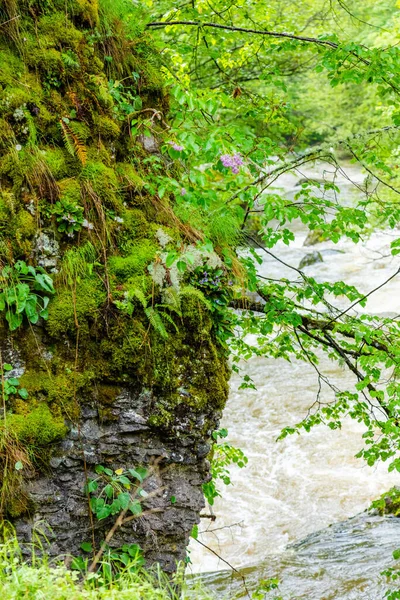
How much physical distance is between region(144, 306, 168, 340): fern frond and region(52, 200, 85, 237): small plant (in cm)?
73

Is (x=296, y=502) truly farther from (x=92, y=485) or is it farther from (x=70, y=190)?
(x=70, y=190)

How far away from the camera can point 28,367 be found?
144 inches

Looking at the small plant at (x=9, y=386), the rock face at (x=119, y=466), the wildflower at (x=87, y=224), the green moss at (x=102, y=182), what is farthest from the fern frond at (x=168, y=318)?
the small plant at (x=9, y=386)

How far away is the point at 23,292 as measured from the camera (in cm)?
355

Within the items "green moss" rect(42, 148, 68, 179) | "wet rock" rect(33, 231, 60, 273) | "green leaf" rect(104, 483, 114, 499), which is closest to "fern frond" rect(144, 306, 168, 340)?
"wet rock" rect(33, 231, 60, 273)

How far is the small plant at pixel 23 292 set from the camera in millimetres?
3531

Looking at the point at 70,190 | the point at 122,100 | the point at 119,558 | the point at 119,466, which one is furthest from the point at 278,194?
the point at 119,558

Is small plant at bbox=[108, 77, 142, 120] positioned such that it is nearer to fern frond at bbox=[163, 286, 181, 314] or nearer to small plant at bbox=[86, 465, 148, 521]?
fern frond at bbox=[163, 286, 181, 314]

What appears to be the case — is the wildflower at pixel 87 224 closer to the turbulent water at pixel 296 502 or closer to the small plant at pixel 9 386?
the small plant at pixel 9 386

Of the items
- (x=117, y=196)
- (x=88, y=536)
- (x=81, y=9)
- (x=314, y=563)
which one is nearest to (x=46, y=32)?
(x=81, y=9)

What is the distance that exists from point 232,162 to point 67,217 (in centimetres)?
115

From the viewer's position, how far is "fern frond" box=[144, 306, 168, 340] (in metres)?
3.87

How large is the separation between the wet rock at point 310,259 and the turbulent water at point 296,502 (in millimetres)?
5521

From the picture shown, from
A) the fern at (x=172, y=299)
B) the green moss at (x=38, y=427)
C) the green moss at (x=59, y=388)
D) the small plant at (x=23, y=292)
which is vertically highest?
the small plant at (x=23, y=292)
